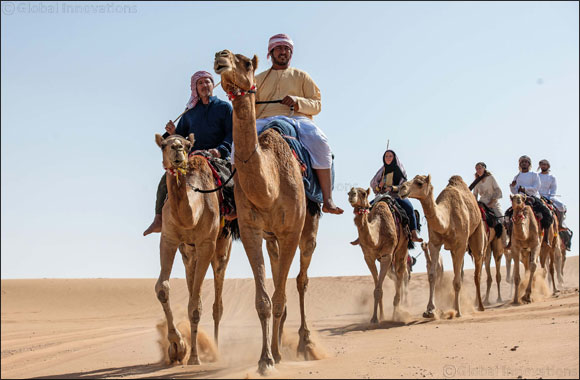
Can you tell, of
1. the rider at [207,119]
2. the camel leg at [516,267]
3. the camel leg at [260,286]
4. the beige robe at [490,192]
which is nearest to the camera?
the camel leg at [260,286]

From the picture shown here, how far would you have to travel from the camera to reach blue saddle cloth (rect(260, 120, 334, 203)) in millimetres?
7617

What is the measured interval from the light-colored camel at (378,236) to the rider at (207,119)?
361 cm

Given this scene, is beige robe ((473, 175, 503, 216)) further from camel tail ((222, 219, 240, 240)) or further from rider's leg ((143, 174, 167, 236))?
rider's leg ((143, 174, 167, 236))

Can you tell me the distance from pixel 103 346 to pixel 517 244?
1007 cm

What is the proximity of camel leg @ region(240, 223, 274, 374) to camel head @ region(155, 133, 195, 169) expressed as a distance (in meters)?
1.01

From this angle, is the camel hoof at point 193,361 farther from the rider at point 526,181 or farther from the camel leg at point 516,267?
the rider at point 526,181

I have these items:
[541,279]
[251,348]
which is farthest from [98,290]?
[251,348]

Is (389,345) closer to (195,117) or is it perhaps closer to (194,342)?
(194,342)

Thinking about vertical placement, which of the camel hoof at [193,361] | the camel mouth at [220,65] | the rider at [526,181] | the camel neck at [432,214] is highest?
the rider at [526,181]

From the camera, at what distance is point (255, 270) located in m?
6.47

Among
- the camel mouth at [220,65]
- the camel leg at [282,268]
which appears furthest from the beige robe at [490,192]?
the camel mouth at [220,65]

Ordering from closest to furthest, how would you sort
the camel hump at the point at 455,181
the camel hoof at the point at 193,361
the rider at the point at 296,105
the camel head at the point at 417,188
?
1. the camel hoof at the point at 193,361
2. the rider at the point at 296,105
3. the camel head at the point at 417,188
4. the camel hump at the point at 455,181

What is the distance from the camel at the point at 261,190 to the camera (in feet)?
20.4

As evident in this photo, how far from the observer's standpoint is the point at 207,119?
30.7 feet
